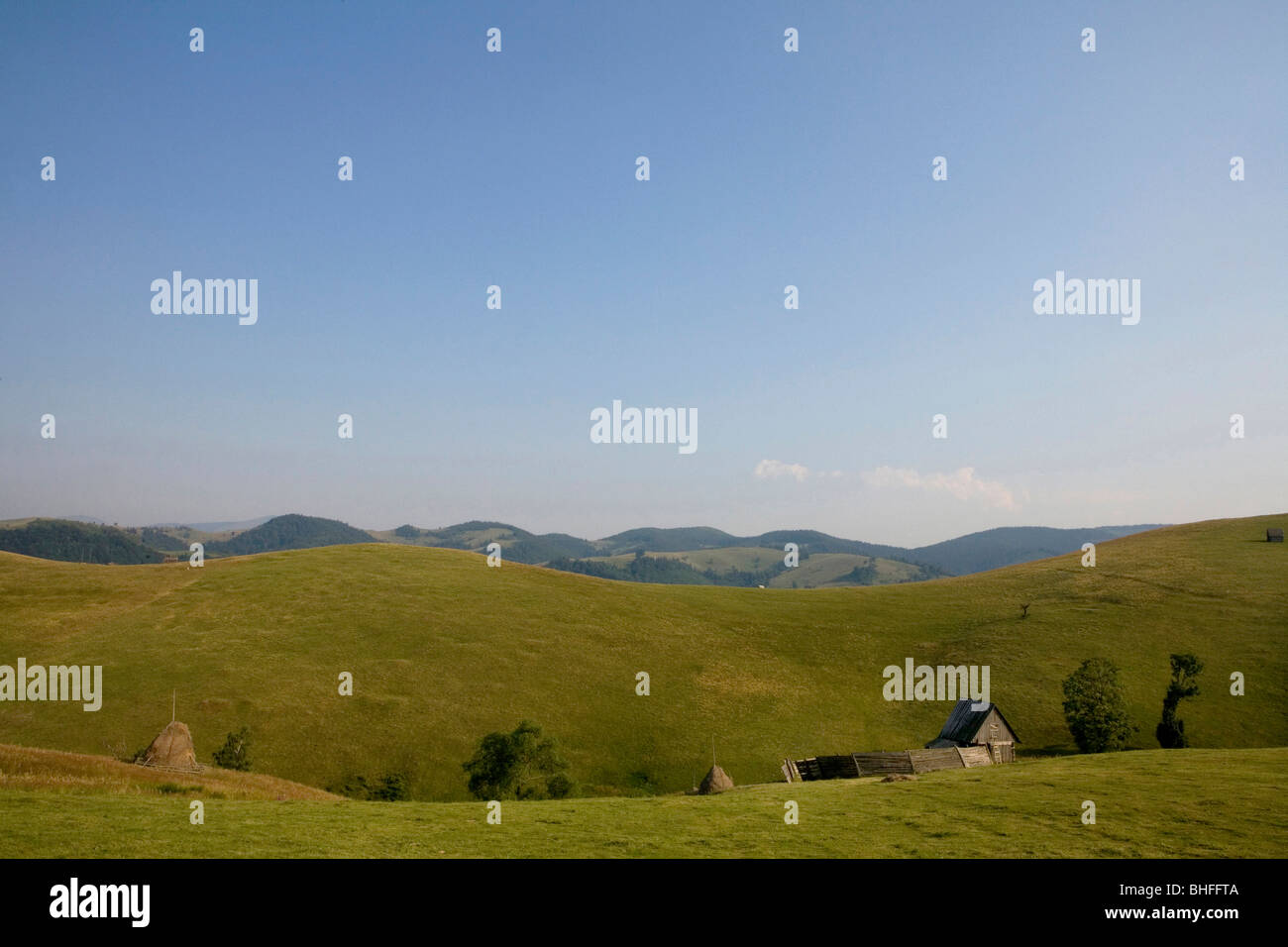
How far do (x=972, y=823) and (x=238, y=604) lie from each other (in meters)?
107

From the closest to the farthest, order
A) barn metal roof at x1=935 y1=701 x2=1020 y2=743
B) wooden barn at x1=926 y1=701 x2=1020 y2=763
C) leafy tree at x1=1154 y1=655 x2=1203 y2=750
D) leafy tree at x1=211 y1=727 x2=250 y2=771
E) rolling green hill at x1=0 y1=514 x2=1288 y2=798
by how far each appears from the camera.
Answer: leafy tree at x1=211 y1=727 x2=250 y2=771 < wooden barn at x1=926 y1=701 x2=1020 y2=763 < barn metal roof at x1=935 y1=701 x2=1020 y2=743 < leafy tree at x1=1154 y1=655 x2=1203 y2=750 < rolling green hill at x1=0 y1=514 x2=1288 y2=798

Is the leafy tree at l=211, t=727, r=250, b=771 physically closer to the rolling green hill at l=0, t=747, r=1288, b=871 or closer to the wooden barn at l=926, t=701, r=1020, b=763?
the rolling green hill at l=0, t=747, r=1288, b=871

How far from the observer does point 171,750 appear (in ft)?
168

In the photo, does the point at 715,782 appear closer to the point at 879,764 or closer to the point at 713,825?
the point at 879,764

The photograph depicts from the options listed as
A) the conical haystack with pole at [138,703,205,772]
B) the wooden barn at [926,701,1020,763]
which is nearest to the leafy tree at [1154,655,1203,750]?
the wooden barn at [926,701,1020,763]

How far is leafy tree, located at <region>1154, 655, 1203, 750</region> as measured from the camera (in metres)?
77.0

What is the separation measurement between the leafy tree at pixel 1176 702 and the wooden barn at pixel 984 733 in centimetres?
2069

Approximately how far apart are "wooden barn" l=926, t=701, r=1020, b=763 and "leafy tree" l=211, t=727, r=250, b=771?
59.0 m

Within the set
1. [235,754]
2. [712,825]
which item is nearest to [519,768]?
[235,754]

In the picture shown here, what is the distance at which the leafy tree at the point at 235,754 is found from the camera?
63.6 metres

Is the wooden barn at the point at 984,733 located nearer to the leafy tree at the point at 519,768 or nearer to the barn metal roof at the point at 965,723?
the barn metal roof at the point at 965,723
